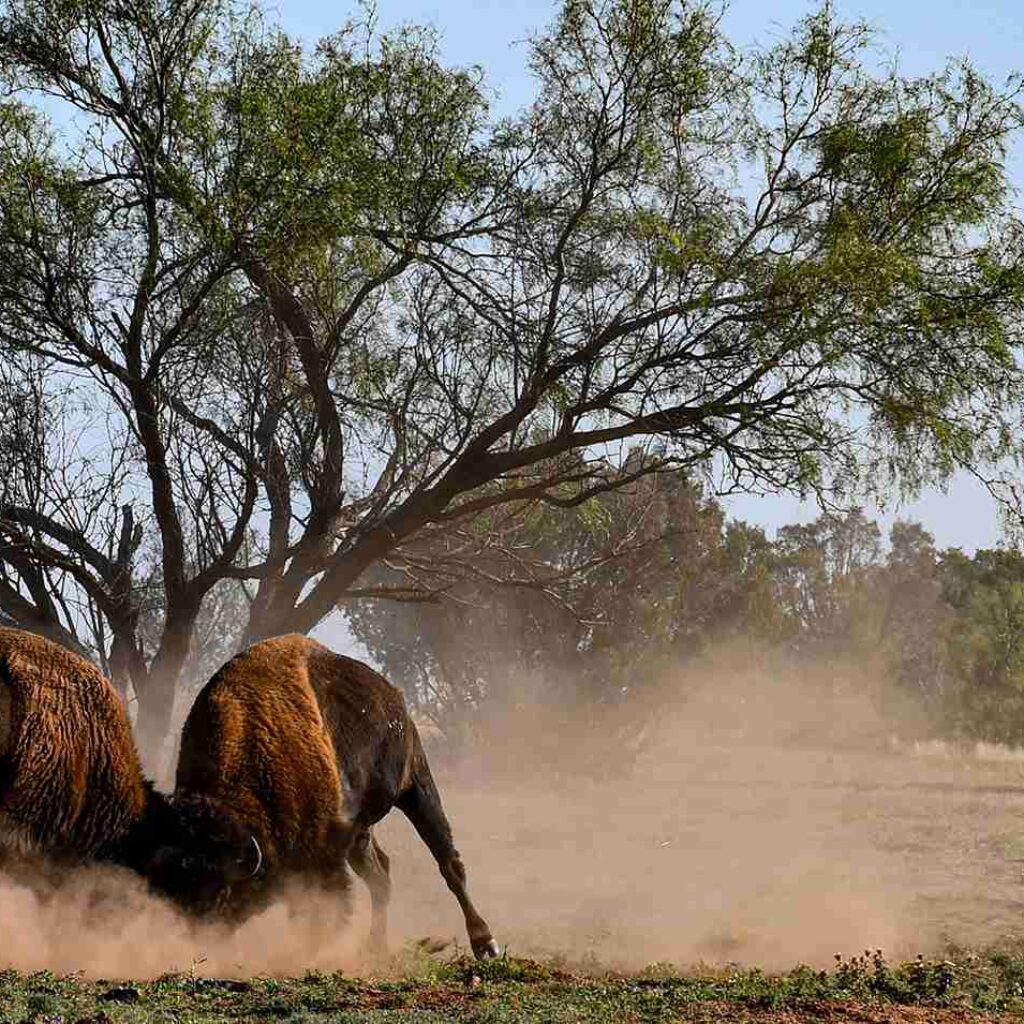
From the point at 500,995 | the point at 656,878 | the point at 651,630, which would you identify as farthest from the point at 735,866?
the point at 651,630

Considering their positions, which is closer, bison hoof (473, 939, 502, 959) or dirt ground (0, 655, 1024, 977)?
dirt ground (0, 655, 1024, 977)

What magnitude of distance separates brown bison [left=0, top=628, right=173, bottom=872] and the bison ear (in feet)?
1.72

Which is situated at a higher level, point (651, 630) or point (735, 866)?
point (651, 630)

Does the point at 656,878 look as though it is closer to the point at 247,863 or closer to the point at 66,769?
the point at 247,863

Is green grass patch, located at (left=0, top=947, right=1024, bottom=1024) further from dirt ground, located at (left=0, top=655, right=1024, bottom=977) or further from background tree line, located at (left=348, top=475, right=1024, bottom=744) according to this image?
background tree line, located at (left=348, top=475, right=1024, bottom=744)

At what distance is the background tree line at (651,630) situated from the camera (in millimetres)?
30922

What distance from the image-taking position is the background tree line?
3092 centimetres

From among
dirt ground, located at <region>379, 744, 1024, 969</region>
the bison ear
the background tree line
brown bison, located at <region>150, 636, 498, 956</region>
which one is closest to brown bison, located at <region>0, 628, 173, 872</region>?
brown bison, located at <region>150, 636, 498, 956</region>

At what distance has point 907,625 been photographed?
61.0m

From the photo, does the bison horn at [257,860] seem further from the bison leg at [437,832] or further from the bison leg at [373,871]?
the bison leg at [437,832]

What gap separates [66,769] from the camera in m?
9.89

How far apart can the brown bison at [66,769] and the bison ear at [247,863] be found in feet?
1.72

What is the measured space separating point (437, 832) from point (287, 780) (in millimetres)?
2165

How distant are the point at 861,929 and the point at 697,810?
1602cm
